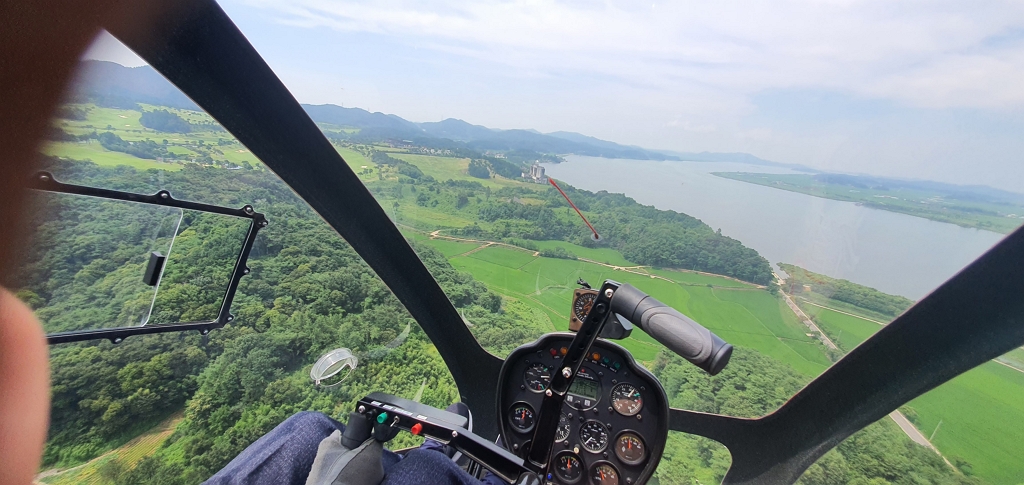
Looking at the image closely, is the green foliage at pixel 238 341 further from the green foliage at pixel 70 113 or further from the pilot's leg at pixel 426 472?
the pilot's leg at pixel 426 472

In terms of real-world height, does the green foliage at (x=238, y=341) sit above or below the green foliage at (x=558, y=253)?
below

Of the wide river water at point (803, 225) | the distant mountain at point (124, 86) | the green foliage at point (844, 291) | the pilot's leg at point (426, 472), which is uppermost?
the wide river water at point (803, 225)

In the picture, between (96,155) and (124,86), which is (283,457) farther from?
(124,86)

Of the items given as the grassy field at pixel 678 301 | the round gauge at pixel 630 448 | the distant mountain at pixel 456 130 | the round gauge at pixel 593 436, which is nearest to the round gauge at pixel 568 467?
the round gauge at pixel 593 436

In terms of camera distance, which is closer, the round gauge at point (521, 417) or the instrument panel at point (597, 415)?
the instrument panel at point (597, 415)

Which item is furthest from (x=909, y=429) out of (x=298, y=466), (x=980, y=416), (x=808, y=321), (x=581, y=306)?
(x=298, y=466)

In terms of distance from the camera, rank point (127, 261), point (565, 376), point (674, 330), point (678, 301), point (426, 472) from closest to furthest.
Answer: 1. point (426, 472)
2. point (674, 330)
3. point (127, 261)
4. point (565, 376)
5. point (678, 301)

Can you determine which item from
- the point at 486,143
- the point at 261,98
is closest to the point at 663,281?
the point at 486,143
